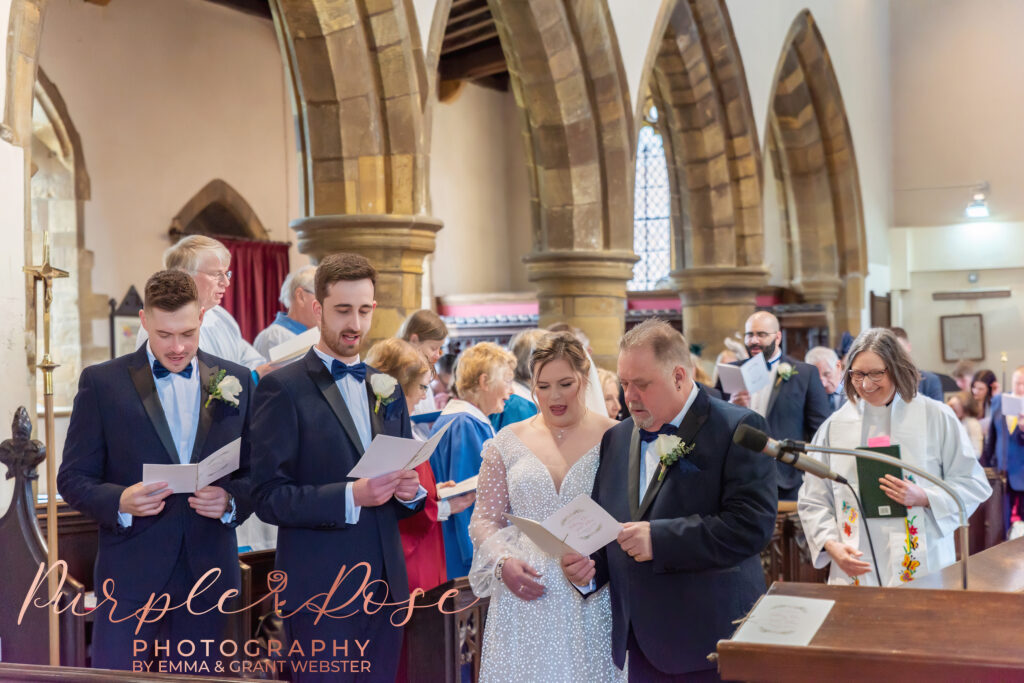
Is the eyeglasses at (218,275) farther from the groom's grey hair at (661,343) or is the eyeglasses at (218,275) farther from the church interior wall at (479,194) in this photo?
the church interior wall at (479,194)

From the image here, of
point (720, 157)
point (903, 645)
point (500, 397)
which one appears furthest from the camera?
point (720, 157)

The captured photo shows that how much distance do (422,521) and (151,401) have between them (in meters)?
0.79

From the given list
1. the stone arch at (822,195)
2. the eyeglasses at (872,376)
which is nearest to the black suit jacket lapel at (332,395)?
the eyeglasses at (872,376)

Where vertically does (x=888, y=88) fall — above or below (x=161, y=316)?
above

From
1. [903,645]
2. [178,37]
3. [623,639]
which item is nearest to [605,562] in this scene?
[623,639]

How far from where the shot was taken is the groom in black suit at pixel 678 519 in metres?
2.38

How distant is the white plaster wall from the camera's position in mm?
9578

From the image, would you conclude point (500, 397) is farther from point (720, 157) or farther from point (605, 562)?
point (720, 157)

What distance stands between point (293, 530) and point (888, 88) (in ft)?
45.7

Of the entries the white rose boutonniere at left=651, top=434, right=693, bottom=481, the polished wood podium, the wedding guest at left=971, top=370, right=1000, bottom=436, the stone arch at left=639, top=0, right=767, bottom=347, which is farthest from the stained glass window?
the polished wood podium

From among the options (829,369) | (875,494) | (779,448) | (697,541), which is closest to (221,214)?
(829,369)

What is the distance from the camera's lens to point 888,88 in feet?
48.8

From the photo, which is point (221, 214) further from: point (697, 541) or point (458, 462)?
point (697, 541)

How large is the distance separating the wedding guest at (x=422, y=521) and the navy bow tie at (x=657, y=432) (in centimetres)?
76
